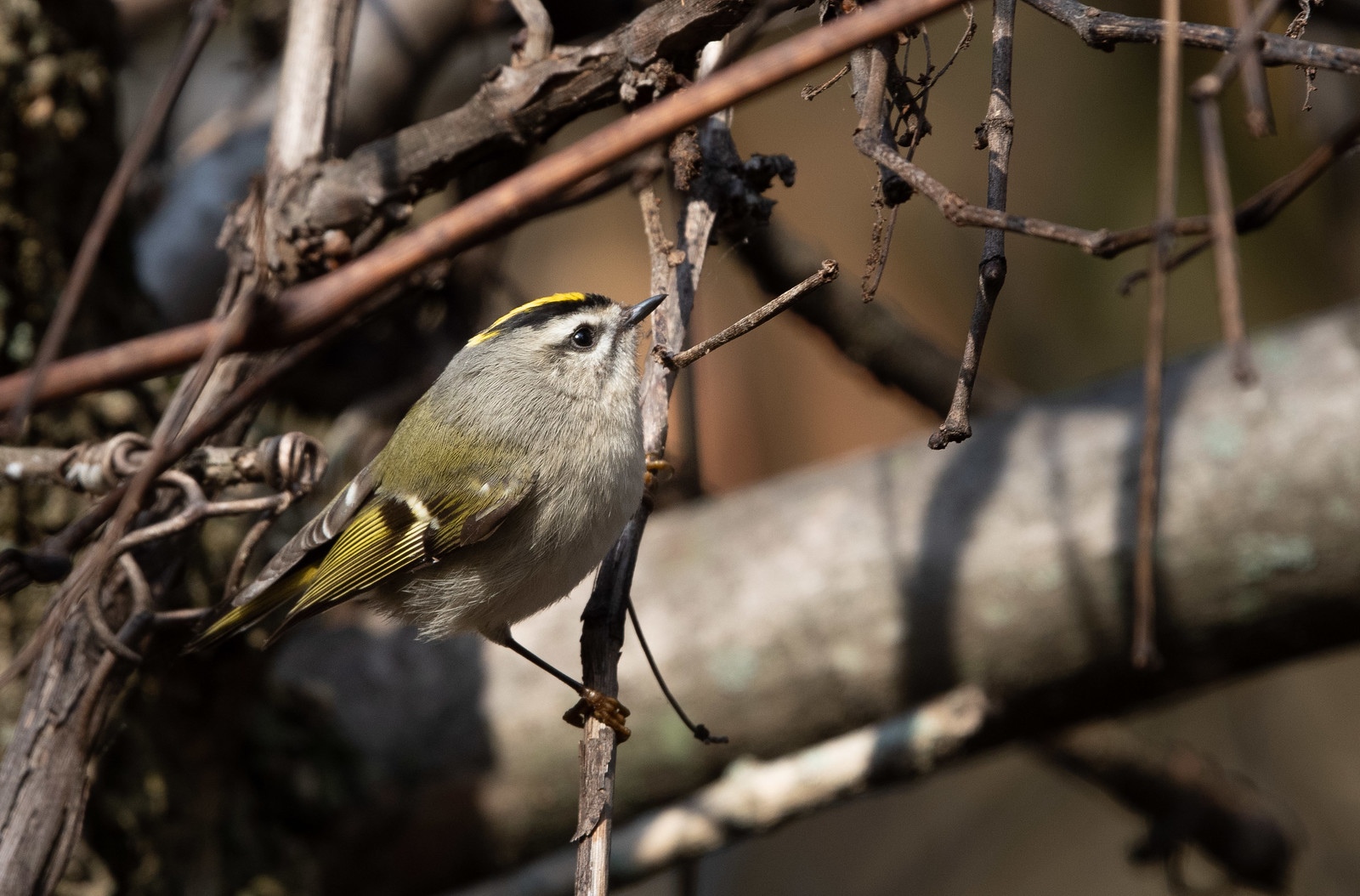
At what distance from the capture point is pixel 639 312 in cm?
153

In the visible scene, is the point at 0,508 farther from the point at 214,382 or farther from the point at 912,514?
the point at 912,514

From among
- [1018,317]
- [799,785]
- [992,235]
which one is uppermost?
[1018,317]

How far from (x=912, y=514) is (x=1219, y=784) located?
985 millimetres

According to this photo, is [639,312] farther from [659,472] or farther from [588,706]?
[588,706]

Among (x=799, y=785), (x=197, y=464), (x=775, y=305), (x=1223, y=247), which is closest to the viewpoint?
(x=1223, y=247)

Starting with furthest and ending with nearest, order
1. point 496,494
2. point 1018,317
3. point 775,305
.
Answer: point 1018,317 → point 496,494 → point 775,305

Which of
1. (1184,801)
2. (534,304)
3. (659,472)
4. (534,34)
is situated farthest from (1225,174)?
(1184,801)

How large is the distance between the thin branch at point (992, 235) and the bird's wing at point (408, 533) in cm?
82

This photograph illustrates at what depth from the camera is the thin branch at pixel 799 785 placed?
1769mm

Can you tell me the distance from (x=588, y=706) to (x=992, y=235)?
0.83 m

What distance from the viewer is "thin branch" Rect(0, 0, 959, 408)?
62cm

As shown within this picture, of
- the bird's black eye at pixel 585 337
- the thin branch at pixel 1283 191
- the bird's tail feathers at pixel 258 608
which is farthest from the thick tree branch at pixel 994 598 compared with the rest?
the thin branch at pixel 1283 191

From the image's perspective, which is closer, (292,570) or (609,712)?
(609,712)

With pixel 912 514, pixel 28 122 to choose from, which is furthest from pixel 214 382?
pixel 912 514
